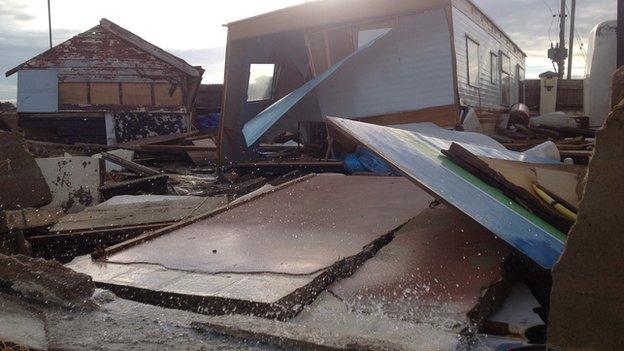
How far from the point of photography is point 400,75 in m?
9.22

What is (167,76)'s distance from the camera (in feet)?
58.7

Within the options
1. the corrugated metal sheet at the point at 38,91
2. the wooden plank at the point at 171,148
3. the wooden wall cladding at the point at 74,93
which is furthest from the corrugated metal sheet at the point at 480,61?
the corrugated metal sheet at the point at 38,91

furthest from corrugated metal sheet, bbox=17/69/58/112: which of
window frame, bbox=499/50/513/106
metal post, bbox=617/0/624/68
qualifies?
metal post, bbox=617/0/624/68

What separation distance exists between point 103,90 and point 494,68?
12831 mm

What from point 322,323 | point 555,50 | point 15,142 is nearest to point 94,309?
point 322,323

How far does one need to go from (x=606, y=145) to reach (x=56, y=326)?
2.48 m

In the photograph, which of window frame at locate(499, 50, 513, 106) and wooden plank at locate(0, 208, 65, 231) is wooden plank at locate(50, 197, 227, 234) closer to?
wooden plank at locate(0, 208, 65, 231)

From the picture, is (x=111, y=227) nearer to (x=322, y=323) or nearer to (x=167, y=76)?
(x=322, y=323)

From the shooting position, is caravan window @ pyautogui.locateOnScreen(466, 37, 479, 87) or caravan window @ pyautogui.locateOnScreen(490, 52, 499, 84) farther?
caravan window @ pyautogui.locateOnScreen(490, 52, 499, 84)

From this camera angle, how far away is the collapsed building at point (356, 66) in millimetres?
8742

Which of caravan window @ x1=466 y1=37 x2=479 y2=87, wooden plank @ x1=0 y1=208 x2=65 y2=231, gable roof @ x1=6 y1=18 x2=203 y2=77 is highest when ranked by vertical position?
gable roof @ x1=6 y1=18 x2=203 y2=77

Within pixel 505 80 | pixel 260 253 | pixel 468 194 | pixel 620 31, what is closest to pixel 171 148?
pixel 505 80

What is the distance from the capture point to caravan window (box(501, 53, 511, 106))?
14141 mm

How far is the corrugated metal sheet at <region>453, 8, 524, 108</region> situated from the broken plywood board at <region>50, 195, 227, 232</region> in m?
5.50
